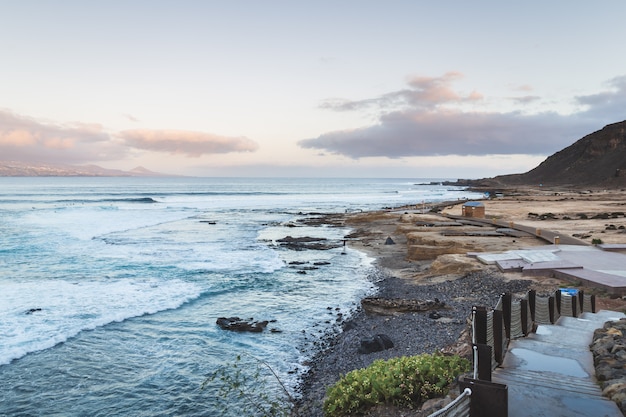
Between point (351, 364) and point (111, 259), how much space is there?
2457 cm

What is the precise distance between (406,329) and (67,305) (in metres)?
15.2

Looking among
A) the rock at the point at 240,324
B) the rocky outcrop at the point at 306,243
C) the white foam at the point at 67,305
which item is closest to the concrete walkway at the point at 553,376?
the rock at the point at 240,324

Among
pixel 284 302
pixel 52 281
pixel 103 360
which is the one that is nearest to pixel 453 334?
pixel 284 302

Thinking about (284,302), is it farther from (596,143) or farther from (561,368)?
(596,143)

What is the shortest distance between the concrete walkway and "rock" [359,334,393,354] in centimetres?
555

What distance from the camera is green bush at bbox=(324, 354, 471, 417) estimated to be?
26.6 ft

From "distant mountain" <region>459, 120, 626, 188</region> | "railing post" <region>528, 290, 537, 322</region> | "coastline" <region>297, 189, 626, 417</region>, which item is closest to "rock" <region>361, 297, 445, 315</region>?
"coastline" <region>297, 189, 626, 417</region>

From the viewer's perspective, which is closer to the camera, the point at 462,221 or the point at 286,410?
the point at 286,410

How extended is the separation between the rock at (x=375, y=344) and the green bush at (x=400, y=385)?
518cm

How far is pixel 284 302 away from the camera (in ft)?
69.3

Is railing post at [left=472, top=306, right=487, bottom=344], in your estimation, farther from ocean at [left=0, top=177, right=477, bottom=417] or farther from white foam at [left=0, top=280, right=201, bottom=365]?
white foam at [left=0, top=280, right=201, bottom=365]

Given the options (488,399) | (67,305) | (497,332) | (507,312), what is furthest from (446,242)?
(488,399)

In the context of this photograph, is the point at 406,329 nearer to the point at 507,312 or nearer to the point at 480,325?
the point at 507,312

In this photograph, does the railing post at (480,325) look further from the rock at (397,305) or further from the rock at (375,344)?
the rock at (397,305)
